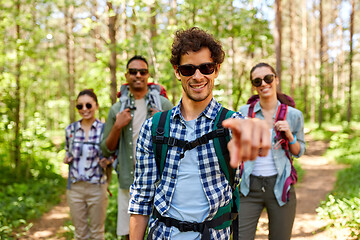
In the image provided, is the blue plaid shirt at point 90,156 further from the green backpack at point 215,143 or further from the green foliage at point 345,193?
the green foliage at point 345,193

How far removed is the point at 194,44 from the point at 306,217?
20.1ft

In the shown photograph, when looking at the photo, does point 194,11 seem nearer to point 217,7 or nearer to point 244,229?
point 217,7

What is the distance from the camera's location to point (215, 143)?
1724mm

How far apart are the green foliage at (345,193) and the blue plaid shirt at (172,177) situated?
4309 mm

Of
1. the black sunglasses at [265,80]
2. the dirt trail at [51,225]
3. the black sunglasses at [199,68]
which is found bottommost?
the dirt trail at [51,225]

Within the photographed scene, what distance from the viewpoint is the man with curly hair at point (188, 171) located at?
1.75 meters

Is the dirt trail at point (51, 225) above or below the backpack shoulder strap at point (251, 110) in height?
below

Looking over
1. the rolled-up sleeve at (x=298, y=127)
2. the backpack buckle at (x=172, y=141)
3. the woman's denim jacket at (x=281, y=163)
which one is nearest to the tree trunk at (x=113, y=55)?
the woman's denim jacket at (x=281, y=163)

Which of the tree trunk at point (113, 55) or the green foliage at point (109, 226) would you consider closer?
the green foliage at point (109, 226)

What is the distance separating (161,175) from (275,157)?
5.25 ft

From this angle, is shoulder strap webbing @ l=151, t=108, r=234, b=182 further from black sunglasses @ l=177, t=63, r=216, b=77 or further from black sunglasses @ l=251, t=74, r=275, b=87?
black sunglasses @ l=251, t=74, r=275, b=87

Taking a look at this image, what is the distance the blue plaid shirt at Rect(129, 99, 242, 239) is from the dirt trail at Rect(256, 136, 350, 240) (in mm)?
4351

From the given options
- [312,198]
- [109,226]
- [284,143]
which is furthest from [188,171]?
[312,198]

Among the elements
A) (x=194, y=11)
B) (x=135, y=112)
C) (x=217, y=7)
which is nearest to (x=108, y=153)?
(x=135, y=112)
